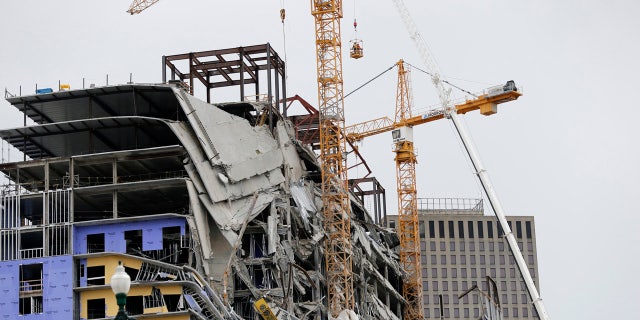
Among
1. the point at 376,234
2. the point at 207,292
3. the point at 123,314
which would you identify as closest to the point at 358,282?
the point at 376,234

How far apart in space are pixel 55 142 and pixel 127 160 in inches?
467

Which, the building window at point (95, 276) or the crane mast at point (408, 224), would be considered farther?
the crane mast at point (408, 224)

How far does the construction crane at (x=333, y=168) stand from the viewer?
126m

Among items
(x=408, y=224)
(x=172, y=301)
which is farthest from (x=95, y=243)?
(x=408, y=224)

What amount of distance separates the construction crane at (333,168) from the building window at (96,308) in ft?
90.1

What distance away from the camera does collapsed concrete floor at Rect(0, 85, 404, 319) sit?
10950cm

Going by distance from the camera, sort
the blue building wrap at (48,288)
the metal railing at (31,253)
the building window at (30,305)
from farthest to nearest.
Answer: the metal railing at (31,253) → the building window at (30,305) → the blue building wrap at (48,288)

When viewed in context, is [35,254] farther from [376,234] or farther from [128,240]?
[376,234]

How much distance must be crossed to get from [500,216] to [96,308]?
6893 centimetres

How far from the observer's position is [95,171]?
115 metres

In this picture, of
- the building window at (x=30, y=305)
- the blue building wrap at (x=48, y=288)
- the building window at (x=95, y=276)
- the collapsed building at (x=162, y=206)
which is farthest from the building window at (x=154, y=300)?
the building window at (x=30, y=305)

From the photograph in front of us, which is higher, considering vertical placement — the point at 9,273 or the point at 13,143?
the point at 13,143

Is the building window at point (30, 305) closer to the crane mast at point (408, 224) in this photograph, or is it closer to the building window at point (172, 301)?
the building window at point (172, 301)

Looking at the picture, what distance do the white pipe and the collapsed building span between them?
37.1m
